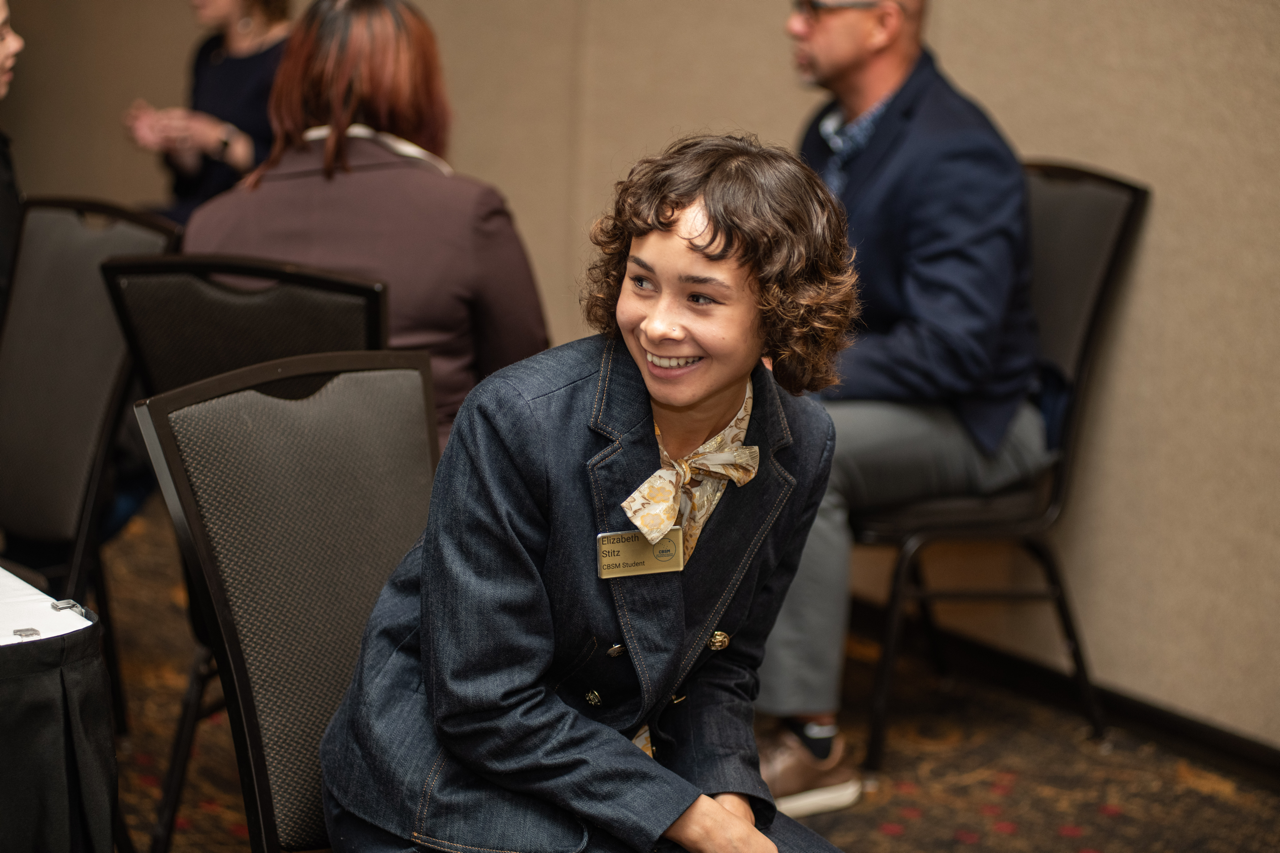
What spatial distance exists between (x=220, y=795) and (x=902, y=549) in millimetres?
1368

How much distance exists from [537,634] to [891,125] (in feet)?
5.31

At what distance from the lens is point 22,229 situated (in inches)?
79.4

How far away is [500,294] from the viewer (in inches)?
73.4

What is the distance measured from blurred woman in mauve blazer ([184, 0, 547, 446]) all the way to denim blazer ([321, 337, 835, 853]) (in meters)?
0.75

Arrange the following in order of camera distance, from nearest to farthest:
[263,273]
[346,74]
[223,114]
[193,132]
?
[263,273] → [346,74] → [193,132] → [223,114]

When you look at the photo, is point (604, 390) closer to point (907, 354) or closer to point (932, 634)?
point (907, 354)

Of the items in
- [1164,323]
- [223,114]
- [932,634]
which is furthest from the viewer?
[223,114]

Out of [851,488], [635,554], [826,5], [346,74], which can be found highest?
[826,5]

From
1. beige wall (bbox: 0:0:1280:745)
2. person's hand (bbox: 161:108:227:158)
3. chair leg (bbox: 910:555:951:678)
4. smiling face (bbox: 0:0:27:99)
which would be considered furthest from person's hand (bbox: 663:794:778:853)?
person's hand (bbox: 161:108:227:158)

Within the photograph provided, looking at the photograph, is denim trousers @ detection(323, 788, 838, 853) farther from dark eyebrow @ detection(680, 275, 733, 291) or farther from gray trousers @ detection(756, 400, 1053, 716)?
gray trousers @ detection(756, 400, 1053, 716)

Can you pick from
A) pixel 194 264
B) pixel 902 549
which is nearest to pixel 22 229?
pixel 194 264

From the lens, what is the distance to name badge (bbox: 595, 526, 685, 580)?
42.3 inches

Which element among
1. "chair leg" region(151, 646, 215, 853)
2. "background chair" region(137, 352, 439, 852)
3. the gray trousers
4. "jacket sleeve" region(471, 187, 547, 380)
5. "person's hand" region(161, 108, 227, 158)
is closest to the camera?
"background chair" region(137, 352, 439, 852)

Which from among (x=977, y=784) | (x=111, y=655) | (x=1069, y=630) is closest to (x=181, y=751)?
(x=111, y=655)
